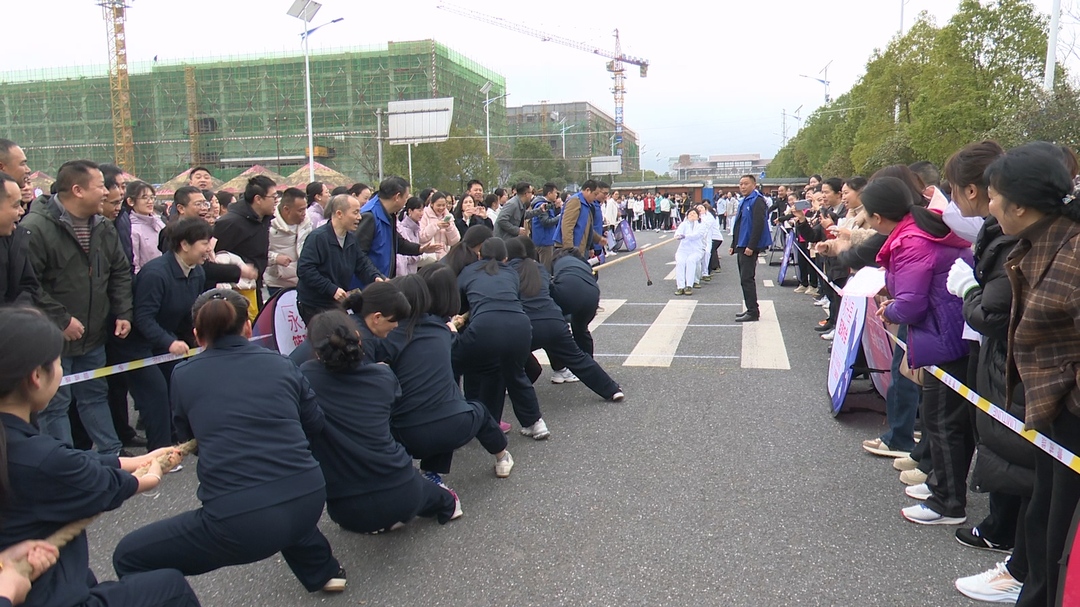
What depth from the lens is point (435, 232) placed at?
8.85 meters

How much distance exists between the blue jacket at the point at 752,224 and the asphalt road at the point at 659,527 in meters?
4.10

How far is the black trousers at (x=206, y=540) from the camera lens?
2859mm

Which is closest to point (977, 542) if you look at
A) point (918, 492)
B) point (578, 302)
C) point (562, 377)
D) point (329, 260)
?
point (918, 492)

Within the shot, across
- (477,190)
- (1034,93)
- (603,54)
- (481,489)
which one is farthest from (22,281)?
(603,54)

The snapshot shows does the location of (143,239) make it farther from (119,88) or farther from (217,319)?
(119,88)

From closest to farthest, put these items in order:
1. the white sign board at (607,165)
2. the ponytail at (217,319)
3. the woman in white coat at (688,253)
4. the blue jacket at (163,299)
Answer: the ponytail at (217,319) < the blue jacket at (163,299) < the woman in white coat at (688,253) < the white sign board at (607,165)

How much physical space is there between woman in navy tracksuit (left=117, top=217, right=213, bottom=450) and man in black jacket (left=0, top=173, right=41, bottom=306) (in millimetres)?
707

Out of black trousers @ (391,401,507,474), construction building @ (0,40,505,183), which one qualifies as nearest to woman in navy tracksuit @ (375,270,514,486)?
black trousers @ (391,401,507,474)

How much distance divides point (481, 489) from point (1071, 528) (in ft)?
9.86

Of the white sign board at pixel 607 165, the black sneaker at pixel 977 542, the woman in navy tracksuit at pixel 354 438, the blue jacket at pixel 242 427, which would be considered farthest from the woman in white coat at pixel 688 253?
the white sign board at pixel 607 165

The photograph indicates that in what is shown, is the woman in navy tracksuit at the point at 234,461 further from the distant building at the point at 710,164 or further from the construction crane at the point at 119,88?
the distant building at the point at 710,164

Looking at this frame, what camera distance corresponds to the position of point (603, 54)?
143 meters

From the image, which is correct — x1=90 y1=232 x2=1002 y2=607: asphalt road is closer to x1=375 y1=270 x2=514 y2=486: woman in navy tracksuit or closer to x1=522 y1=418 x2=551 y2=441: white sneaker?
x1=522 y1=418 x2=551 y2=441: white sneaker

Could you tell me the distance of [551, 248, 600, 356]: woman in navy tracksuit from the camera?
21.9 feet
